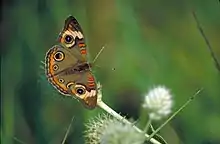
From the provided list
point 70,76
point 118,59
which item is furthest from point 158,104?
point 118,59

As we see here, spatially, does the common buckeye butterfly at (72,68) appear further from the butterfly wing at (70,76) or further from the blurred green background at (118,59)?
the blurred green background at (118,59)

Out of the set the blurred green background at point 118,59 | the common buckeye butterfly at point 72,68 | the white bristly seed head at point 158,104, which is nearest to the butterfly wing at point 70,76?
the common buckeye butterfly at point 72,68

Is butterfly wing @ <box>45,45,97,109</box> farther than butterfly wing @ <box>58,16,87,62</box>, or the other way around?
butterfly wing @ <box>58,16,87,62</box>

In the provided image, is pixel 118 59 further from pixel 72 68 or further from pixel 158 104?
pixel 158 104

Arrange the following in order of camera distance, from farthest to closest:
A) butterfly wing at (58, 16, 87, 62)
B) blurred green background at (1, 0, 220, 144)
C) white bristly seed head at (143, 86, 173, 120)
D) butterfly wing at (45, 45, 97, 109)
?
1. blurred green background at (1, 0, 220, 144)
2. butterfly wing at (58, 16, 87, 62)
3. butterfly wing at (45, 45, 97, 109)
4. white bristly seed head at (143, 86, 173, 120)

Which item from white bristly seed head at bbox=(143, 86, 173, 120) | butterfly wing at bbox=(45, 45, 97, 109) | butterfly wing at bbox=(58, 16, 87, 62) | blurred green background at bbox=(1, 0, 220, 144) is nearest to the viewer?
white bristly seed head at bbox=(143, 86, 173, 120)

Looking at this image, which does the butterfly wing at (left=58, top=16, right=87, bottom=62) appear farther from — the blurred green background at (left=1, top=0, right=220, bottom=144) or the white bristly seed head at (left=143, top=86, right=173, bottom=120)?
the blurred green background at (left=1, top=0, right=220, bottom=144)

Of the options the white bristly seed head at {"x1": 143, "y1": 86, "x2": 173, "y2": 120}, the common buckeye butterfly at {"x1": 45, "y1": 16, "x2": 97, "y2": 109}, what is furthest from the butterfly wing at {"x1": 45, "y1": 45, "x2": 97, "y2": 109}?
the white bristly seed head at {"x1": 143, "y1": 86, "x2": 173, "y2": 120}
